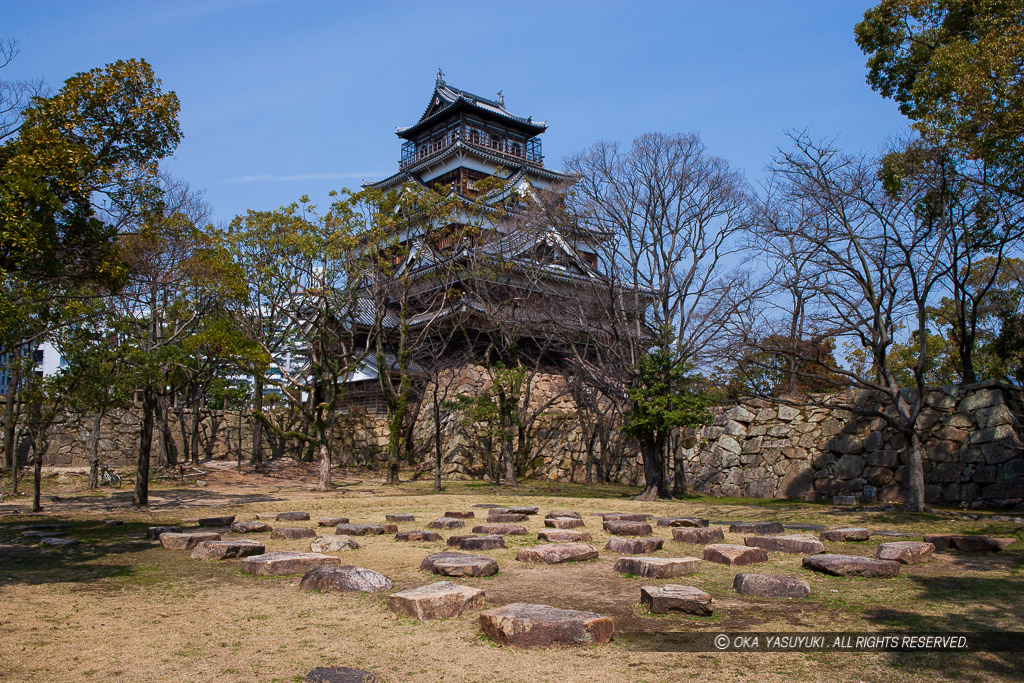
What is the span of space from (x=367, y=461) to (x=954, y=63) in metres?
24.4

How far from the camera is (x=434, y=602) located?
195 inches

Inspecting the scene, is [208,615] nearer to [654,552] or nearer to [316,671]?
[316,671]

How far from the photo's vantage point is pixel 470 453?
88.9ft

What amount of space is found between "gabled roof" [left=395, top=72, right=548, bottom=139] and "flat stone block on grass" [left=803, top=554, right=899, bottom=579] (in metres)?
34.4

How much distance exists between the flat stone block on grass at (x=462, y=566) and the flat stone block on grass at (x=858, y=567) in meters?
3.12

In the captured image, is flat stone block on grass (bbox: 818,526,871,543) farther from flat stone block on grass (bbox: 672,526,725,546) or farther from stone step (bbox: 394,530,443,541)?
stone step (bbox: 394,530,443,541)

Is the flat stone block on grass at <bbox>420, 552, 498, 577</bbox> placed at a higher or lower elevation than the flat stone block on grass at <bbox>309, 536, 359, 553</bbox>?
higher

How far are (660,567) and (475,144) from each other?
31.5 metres

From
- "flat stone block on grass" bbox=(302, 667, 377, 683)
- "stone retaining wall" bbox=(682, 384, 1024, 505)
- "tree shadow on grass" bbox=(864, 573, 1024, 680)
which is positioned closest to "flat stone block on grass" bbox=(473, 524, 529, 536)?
"tree shadow on grass" bbox=(864, 573, 1024, 680)

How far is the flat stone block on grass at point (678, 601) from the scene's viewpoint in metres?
4.95

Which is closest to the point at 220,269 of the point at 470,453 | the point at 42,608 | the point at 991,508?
the point at 470,453

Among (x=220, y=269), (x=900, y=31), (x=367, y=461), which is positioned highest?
(x=900, y=31)

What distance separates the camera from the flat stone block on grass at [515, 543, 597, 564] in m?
7.35

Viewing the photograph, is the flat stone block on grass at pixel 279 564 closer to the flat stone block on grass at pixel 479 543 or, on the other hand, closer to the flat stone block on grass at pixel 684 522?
the flat stone block on grass at pixel 479 543
